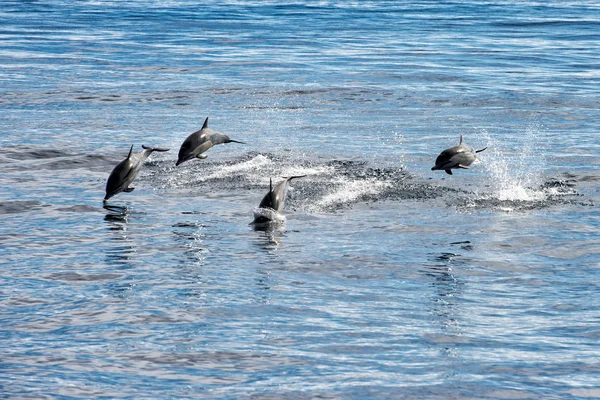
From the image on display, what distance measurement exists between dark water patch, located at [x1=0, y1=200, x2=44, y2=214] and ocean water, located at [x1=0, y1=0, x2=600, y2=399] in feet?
0.23

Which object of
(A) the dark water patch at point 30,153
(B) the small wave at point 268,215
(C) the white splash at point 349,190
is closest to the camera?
(B) the small wave at point 268,215

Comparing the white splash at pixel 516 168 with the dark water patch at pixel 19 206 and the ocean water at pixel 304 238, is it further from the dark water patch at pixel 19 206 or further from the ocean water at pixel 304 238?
the dark water patch at pixel 19 206

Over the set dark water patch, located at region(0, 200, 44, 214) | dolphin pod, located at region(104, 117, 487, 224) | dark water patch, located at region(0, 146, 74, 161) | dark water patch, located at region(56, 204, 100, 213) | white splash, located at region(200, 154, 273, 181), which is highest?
dolphin pod, located at region(104, 117, 487, 224)

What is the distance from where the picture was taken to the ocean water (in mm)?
8766

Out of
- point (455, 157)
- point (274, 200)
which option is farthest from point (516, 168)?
point (274, 200)

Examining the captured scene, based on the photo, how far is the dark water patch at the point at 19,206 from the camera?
14.6 m

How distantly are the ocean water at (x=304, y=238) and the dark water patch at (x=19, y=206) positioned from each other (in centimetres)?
7

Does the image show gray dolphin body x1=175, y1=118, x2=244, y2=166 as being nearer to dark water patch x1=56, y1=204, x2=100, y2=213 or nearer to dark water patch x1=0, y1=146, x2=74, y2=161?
dark water patch x1=56, y1=204, x2=100, y2=213

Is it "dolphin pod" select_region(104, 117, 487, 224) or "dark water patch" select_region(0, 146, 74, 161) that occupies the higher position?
"dolphin pod" select_region(104, 117, 487, 224)

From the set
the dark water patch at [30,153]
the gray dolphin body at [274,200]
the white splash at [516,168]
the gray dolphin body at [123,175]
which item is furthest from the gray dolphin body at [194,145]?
the dark water patch at [30,153]

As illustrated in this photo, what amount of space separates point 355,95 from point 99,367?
1929cm

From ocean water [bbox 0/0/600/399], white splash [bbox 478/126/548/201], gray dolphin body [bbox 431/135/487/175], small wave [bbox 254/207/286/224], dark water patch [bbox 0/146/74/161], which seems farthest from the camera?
dark water patch [bbox 0/146/74/161]

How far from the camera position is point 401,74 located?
31.4m

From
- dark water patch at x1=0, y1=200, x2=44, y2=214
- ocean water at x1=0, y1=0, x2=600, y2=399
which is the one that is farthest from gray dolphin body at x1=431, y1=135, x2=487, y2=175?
dark water patch at x1=0, y1=200, x2=44, y2=214
